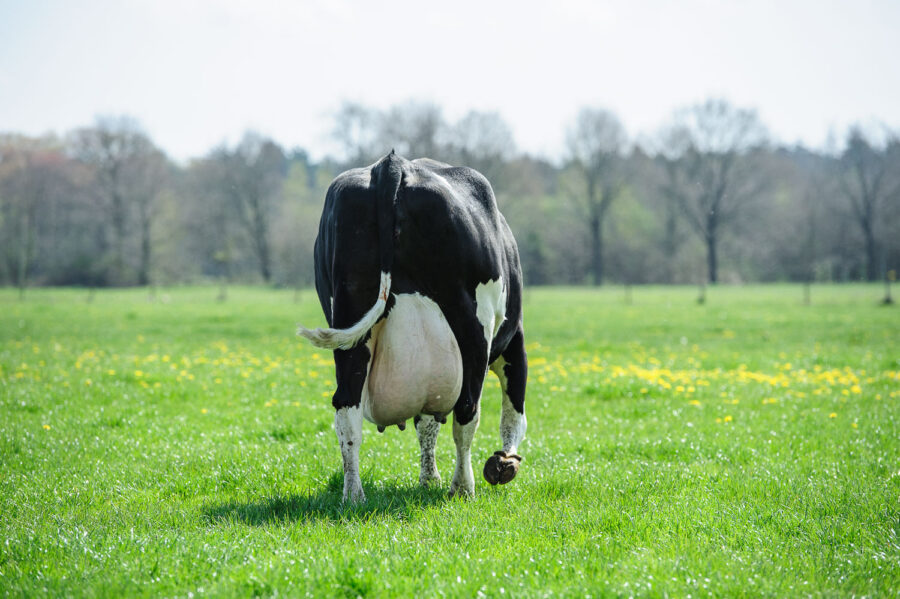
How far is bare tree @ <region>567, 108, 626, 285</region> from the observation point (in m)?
60.6

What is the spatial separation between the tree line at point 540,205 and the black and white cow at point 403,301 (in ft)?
144

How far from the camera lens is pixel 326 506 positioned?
4.90 meters

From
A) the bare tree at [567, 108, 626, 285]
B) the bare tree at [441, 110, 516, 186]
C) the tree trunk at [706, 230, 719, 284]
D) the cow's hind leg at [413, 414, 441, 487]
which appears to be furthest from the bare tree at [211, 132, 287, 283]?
the cow's hind leg at [413, 414, 441, 487]

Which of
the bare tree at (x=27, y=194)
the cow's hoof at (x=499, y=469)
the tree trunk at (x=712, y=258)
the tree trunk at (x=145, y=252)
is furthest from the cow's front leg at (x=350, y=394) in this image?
the tree trunk at (x=712, y=258)

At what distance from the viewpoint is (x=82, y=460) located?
628cm

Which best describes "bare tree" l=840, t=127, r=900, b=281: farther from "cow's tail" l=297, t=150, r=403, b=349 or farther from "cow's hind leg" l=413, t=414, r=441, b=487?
"cow's tail" l=297, t=150, r=403, b=349

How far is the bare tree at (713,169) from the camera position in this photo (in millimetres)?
58969

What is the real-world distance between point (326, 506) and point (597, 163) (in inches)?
2369

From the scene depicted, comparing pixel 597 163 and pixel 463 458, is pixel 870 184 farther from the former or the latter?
pixel 463 458

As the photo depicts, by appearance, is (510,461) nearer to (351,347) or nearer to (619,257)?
(351,347)

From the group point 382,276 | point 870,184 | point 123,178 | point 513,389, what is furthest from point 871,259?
point 382,276

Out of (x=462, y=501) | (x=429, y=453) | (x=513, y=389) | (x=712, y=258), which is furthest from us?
(x=712, y=258)

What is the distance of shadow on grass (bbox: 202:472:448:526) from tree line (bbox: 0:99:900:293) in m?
43.8

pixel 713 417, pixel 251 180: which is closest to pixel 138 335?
pixel 713 417
